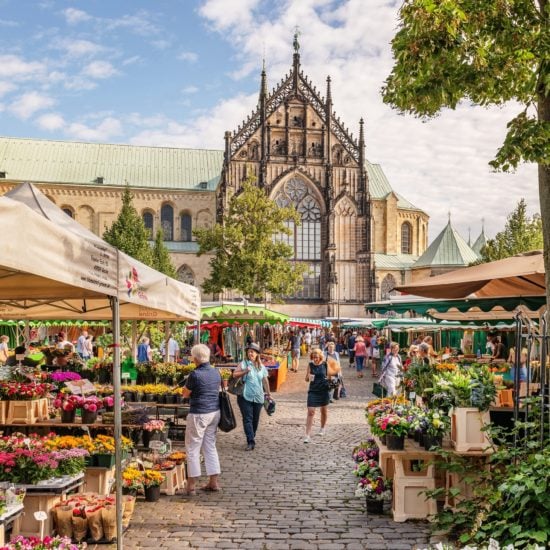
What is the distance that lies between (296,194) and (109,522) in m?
49.9

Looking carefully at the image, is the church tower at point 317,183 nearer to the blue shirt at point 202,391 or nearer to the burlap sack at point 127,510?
the blue shirt at point 202,391

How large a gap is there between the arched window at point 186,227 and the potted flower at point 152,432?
166 ft

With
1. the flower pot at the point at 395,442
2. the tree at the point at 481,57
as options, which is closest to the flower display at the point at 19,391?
the flower pot at the point at 395,442

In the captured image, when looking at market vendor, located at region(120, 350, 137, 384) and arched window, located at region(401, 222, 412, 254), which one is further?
arched window, located at region(401, 222, 412, 254)

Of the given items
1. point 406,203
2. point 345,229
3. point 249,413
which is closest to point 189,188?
point 345,229

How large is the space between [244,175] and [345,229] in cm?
914

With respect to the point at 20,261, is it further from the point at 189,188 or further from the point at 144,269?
the point at 189,188

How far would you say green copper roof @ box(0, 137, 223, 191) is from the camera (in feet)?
199

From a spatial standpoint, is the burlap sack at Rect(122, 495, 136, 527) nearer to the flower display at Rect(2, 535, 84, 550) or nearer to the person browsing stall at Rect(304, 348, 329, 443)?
the flower display at Rect(2, 535, 84, 550)

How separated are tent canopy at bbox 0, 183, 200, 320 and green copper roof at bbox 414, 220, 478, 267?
51.3 m

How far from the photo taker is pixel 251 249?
41031 mm

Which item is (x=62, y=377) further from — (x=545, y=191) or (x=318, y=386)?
(x=545, y=191)

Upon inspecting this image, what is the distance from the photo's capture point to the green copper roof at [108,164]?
60656 mm

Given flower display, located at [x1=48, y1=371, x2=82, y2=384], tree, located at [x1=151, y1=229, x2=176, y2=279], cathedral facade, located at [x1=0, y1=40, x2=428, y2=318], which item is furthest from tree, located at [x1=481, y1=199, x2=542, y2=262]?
flower display, located at [x1=48, y1=371, x2=82, y2=384]
